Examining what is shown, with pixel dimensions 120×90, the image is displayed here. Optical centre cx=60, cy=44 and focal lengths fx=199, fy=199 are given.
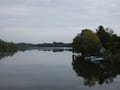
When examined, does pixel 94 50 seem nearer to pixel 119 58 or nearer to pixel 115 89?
pixel 119 58

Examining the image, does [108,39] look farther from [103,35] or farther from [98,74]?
[98,74]

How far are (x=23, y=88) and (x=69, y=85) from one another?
439 cm

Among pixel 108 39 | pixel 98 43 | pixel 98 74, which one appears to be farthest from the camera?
pixel 108 39

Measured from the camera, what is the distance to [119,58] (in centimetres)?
3756

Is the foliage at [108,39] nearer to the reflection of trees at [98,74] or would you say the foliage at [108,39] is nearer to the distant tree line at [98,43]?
the distant tree line at [98,43]

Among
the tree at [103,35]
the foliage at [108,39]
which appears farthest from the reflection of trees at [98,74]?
the tree at [103,35]

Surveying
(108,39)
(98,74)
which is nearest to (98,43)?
(108,39)

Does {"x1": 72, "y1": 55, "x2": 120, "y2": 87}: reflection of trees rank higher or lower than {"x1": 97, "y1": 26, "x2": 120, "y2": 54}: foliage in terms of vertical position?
lower

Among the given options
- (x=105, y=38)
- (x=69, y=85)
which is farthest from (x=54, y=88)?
(x=105, y=38)

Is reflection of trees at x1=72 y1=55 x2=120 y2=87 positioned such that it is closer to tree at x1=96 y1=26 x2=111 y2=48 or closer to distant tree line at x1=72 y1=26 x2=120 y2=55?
distant tree line at x1=72 y1=26 x2=120 y2=55

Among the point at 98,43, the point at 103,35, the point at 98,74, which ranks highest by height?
the point at 103,35

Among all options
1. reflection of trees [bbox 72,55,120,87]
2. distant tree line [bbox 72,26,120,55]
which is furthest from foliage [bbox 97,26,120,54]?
reflection of trees [bbox 72,55,120,87]

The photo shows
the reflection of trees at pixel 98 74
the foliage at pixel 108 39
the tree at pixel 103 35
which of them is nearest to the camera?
the reflection of trees at pixel 98 74

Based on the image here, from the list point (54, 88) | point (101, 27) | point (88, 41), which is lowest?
point (54, 88)
